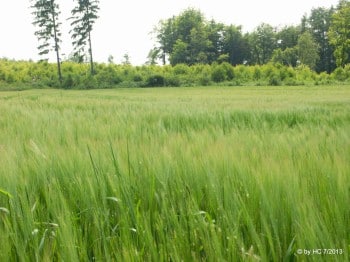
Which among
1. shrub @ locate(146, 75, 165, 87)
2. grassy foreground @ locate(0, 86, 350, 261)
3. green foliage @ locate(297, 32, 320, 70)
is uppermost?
green foliage @ locate(297, 32, 320, 70)

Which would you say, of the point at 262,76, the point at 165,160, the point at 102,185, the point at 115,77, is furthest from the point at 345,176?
the point at 262,76

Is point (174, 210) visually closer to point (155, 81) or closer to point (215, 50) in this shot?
point (155, 81)

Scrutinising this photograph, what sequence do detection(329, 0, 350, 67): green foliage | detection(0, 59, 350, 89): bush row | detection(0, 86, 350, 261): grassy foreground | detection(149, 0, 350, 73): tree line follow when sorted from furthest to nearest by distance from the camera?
detection(149, 0, 350, 73): tree line < detection(329, 0, 350, 67): green foliage < detection(0, 59, 350, 89): bush row < detection(0, 86, 350, 261): grassy foreground

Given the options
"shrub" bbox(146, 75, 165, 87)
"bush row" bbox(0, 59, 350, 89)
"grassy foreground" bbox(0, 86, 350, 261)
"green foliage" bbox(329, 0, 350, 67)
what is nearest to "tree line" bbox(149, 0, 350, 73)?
"green foliage" bbox(329, 0, 350, 67)

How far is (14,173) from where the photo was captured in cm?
90

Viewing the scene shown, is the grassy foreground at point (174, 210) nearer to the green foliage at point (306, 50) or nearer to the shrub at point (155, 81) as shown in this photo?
the shrub at point (155, 81)

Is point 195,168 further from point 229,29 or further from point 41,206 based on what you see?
point 229,29

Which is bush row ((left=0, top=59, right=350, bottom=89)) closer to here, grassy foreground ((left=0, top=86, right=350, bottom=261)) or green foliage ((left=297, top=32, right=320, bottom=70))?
green foliage ((left=297, top=32, right=320, bottom=70))

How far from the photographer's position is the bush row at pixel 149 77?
3834 cm

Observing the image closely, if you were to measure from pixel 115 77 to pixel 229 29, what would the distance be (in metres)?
47.1

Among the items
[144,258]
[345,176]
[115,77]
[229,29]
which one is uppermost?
[229,29]

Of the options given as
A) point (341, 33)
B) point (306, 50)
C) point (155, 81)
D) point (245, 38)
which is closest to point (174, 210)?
point (155, 81)

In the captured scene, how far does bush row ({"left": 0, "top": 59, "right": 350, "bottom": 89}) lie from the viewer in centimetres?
3834

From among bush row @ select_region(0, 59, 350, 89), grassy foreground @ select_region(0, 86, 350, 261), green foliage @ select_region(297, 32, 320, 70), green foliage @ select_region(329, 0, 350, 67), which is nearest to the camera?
grassy foreground @ select_region(0, 86, 350, 261)
